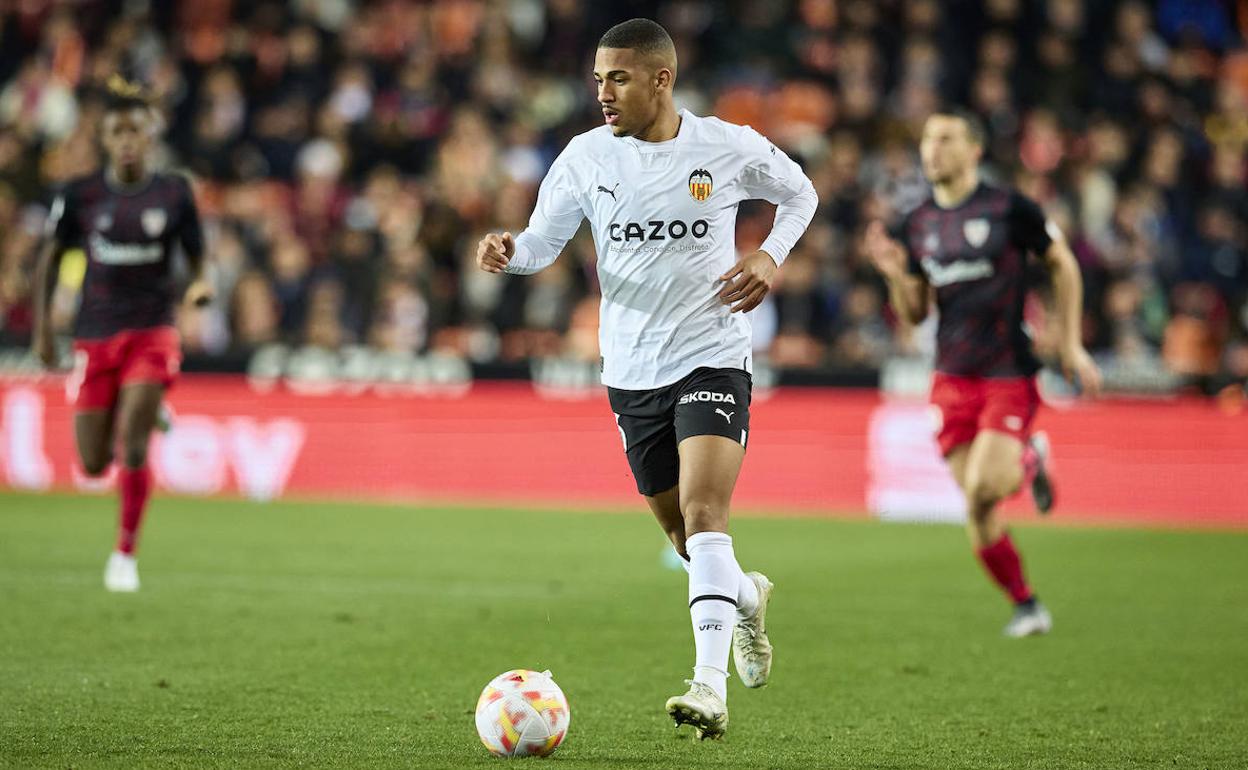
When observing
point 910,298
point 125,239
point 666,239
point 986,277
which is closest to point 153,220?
point 125,239

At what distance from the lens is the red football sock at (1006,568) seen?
29.9 ft

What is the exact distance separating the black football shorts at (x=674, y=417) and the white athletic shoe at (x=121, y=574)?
4520 millimetres

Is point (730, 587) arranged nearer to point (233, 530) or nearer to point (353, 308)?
point (233, 530)

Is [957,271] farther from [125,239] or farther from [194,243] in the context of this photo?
[125,239]

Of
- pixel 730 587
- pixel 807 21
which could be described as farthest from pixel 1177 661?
pixel 807 21

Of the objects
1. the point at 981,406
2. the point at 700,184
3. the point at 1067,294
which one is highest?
the point at 700,184

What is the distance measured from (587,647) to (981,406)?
2481 millimetres

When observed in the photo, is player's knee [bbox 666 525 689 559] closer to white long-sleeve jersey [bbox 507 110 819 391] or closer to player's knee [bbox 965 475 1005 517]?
white long-sleeve jersey [bbox 507 110 819 391]

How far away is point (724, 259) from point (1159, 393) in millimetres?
9665

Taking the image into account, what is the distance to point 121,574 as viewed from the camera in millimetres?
10102

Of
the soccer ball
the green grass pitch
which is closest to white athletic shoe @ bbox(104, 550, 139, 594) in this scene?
the green grass pitch

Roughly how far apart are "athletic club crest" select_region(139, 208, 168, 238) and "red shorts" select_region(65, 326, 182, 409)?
565 millimetres

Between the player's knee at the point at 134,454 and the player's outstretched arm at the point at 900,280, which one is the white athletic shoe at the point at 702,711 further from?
the player's knee at the point at 134,454

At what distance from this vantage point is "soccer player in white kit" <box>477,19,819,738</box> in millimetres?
6078
